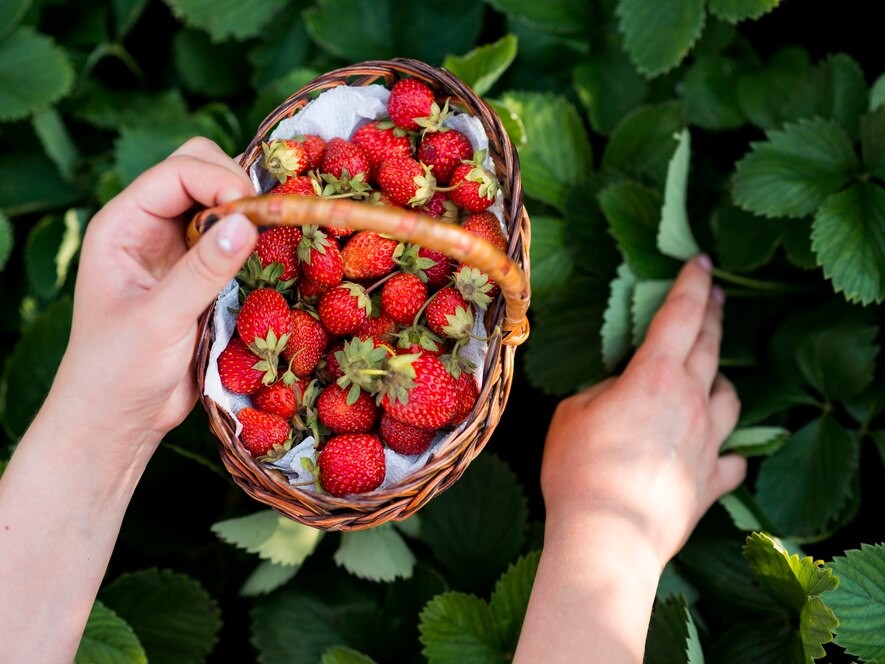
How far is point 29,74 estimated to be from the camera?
129 cm

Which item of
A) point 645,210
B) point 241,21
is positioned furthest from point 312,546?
point 241,21

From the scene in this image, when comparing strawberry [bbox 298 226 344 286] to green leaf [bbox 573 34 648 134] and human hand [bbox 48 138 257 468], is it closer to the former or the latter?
human hand [bbox 48 138 257 468]

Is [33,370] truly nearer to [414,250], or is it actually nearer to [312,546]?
[312,546]

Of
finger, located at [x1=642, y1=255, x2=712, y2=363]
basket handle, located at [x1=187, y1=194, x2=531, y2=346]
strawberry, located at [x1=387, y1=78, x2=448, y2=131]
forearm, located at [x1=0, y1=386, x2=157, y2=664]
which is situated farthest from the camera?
finger, located at [x1=642, y1=255, x2=712, y2=363]

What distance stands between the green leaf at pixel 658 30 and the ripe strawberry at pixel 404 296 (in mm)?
466

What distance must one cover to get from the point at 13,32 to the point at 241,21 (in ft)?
1.13

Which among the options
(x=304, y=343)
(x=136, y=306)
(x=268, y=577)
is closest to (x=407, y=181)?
(x=304, y=343)

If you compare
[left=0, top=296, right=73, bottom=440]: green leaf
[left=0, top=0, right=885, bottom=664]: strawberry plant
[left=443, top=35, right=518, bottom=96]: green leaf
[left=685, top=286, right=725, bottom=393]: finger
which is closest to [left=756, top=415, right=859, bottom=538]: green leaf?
[left=0, top=0, right=885, bottom=664]: strawberry plant

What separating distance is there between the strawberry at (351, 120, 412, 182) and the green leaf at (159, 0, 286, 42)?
1.62 feet

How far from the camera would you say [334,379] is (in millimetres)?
894

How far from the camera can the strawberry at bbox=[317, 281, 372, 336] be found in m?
0.86

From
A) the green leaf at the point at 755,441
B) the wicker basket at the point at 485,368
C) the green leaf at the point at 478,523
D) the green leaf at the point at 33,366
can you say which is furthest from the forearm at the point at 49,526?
the green leaf at the point at 755,441

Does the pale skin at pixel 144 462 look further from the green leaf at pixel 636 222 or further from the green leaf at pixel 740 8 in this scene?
the green leaf at pixel 740 8

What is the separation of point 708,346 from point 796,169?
24 cm
